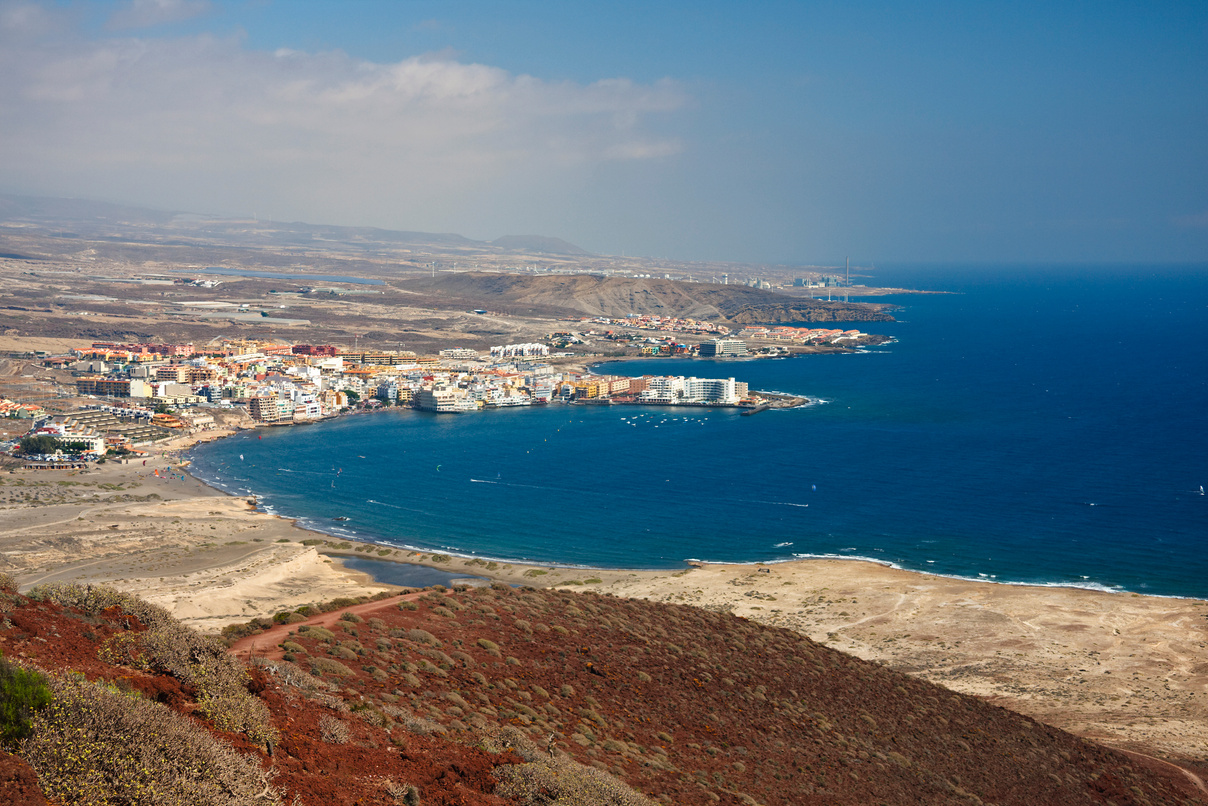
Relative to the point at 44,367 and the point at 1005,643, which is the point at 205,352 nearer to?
the point at 44,367

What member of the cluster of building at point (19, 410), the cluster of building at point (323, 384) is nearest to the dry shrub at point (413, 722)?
the cluster of building at point (323, 384)

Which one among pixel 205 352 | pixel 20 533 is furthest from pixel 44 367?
pixel 20 533

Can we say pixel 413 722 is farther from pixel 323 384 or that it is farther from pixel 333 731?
pixel 323 384

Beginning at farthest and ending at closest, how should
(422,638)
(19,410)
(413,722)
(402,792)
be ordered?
(19,410) < (422,638) < (413,722) < (402,792)

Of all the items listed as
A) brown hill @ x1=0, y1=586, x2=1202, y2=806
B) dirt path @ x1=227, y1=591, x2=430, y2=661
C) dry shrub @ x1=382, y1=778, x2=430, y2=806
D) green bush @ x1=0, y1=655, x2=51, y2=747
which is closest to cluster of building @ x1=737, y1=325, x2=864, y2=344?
brown hill @ x1=0, y1=586, x2=1202, y2=806

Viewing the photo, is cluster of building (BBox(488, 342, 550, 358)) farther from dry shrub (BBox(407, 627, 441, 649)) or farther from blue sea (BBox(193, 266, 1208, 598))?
dry shrub (BBox(407, 627, 441, 649))

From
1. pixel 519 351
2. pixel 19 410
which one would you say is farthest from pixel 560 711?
pixel 519 351

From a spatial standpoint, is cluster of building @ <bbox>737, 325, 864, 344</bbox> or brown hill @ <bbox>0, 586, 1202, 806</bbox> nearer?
brown hill @ <bbox>0, 586, 1202, 806</bbox>
